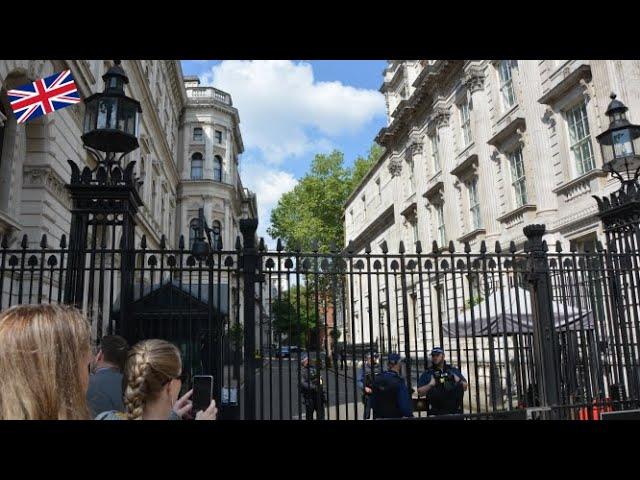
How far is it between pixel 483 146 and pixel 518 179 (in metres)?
2.52

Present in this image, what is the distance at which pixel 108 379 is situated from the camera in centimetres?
386

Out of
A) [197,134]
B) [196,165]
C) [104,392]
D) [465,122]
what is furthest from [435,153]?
[104,392]

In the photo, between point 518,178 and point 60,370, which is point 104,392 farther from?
Answer: point 518,178

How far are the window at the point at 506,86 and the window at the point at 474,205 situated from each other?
11.8ft

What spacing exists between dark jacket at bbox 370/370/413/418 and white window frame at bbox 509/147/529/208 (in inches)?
539

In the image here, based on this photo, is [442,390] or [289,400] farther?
[442,390]

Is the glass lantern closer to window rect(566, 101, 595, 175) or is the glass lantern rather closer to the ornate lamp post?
the ornate lamp post

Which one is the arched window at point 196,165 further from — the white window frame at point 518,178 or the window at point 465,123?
the white window frame at point 518,178

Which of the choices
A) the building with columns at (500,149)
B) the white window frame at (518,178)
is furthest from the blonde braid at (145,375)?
the white window frame at (518,178)

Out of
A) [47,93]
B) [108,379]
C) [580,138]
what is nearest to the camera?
[108,379]

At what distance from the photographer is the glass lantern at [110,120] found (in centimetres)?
569

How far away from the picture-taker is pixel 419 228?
91.2 feet
